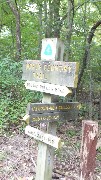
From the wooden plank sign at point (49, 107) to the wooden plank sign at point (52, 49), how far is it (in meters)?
0.65

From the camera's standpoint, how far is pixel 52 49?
379 centimetres

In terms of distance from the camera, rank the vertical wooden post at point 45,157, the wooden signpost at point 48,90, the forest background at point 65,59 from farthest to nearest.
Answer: the forest background at point 65,59
the vertical wooden post at point 45,157
the wooden signpost at point 48,90

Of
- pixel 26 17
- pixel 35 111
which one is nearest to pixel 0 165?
pixel 35 111

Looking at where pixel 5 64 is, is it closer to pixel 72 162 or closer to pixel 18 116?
pixel 18 116

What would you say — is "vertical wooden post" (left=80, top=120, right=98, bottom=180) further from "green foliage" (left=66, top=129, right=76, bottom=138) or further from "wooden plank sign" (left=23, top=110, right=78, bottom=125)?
"green foliage" (left=66, top=129, right=76, bottom=138)

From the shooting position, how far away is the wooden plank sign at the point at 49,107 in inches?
146

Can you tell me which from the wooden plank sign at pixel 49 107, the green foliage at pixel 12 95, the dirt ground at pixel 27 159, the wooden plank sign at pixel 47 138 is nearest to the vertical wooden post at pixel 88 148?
the wooden plank sign at pixel 47 138

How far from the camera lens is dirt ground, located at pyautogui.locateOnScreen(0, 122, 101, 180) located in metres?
4.68

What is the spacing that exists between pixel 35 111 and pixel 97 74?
18.7ft

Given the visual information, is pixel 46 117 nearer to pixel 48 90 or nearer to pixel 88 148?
pixel 48 90

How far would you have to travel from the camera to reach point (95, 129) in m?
3.35

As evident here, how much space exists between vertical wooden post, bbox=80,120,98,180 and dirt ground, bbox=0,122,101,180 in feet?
4.08

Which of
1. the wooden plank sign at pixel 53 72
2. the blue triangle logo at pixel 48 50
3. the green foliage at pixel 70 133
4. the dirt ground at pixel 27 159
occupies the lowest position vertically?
the dirt ground at pixel 27 159

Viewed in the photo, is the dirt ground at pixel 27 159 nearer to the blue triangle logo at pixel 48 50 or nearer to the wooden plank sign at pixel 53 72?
the wooden plank sign at pixel 53 72
